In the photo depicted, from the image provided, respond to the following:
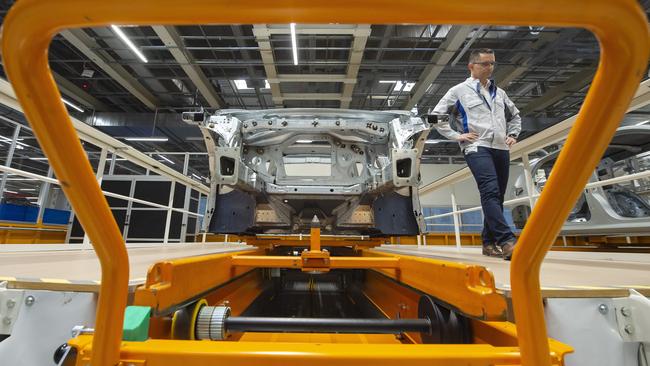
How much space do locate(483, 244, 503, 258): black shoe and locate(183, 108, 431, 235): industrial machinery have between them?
49 centimetres

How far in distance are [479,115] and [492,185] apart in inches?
21.0

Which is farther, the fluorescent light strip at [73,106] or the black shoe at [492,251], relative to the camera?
the fluorescent light strip at [73,106]

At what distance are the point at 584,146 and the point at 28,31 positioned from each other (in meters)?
0.86

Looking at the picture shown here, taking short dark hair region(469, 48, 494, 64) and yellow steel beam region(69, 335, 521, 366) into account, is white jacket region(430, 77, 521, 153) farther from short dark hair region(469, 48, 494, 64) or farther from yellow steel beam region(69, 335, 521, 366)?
yellow steel beam region(69, 335, 521, 366)

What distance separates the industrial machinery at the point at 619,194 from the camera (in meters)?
3.89

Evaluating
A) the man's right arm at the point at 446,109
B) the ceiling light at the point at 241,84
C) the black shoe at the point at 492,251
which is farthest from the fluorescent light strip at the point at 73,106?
the black shoe at the point at 492,251

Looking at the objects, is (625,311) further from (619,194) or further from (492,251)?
(619,194)

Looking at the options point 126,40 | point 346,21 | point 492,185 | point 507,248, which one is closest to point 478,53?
point 492,185

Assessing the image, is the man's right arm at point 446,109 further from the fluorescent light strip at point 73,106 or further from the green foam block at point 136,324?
the fluorescent light strip at point 73,106

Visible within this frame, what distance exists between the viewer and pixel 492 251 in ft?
6.79

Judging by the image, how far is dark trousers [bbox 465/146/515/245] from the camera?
1890 mm

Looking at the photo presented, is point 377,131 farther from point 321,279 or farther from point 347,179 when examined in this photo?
point 321,279

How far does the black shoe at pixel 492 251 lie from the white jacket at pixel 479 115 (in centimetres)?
74

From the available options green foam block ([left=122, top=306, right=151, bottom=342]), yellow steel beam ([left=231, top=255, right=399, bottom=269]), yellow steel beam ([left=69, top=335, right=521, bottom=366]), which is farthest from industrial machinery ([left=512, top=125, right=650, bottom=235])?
green foam block ([left=122, top=306, right=151, bottom=342])
